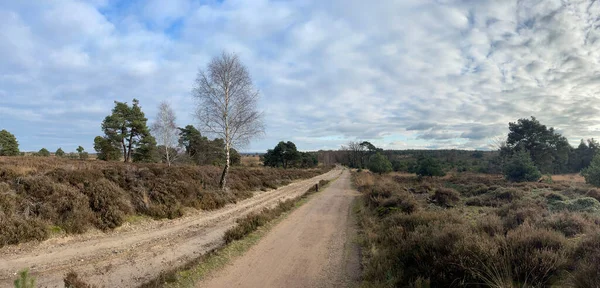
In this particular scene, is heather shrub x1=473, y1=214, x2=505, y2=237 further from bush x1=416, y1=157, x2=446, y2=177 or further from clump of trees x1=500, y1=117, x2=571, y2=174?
clump of trees x1=500, y1=117, x2=571, y2=174

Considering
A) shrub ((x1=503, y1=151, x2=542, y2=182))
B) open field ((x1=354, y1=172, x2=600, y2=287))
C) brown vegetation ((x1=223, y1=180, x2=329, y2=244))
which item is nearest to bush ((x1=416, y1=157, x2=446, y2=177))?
shrub ((x1=503, y1=151, x2=542, y2=182))

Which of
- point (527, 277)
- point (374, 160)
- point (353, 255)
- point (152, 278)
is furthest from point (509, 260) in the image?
point (374, 160)

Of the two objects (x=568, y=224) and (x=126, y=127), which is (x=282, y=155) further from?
(x=568, y=224)

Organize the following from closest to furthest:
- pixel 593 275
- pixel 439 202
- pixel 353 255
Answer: pixel 593 275 < pixel 353 255 < pixel 439 202

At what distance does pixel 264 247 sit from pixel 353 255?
291cm

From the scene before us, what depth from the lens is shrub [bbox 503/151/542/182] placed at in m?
32.0

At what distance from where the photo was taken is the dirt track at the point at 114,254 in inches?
262

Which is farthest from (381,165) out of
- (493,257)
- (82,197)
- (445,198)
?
(493,257)

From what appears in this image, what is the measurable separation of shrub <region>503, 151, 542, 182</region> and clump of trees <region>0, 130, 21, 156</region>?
59.2 m

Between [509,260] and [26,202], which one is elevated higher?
[26,202]

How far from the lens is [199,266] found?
7223 millimetres

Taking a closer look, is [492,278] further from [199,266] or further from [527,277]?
[199,266]

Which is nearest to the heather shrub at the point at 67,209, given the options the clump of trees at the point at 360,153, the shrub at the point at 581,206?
the shrub at the point at 581,206

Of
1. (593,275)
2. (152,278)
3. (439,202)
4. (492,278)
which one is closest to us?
(593,275)
